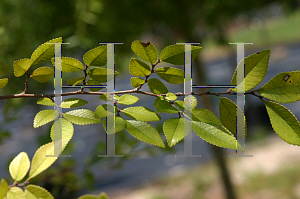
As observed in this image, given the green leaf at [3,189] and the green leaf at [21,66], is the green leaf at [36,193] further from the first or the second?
the green leaf at [21,66]

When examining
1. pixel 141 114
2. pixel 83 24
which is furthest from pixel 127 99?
pixel 83 24

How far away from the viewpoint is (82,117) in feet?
1.21

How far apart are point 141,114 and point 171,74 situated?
80 mm

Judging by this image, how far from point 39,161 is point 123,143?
0.93 meters

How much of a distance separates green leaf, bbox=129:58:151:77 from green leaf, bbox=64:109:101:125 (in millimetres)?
90

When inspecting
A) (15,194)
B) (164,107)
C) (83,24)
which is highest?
(83,24)

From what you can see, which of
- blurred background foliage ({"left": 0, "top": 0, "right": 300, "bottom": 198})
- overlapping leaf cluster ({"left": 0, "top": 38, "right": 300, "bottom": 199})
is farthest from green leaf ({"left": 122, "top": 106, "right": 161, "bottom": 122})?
blurred background foliage ({"left": 0, "top": 0, "right": 300, "bottom": 198})

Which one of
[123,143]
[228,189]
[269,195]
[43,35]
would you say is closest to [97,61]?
[123,143]

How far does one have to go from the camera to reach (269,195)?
9.16 feet

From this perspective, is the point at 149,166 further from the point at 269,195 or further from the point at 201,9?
the point at 201,9

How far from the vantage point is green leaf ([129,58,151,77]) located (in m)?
0.37

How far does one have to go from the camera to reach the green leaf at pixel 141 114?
14.2 inches

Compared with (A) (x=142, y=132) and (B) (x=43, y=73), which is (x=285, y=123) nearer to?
(A) (x=142, y=132)

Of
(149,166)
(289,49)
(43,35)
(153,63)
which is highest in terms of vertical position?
(289,49)
